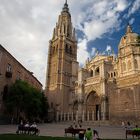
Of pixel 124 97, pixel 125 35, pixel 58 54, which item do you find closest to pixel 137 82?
pixel 124 97

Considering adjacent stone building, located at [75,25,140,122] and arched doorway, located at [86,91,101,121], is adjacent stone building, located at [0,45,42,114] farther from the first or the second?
arched doorway, located at [86,91,101,121]

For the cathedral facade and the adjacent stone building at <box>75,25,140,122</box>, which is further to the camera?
the cathedral facade

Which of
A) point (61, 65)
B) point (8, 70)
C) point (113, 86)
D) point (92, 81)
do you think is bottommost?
point (113, 86)

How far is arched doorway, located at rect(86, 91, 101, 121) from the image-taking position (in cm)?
4580

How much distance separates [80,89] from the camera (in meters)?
49.4

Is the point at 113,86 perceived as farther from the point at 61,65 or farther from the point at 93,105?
the point at 61,65

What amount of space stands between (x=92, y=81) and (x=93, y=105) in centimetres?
588

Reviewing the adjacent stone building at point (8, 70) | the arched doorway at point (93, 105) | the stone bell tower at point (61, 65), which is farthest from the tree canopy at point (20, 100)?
the stone bell tower at point (61, 65)

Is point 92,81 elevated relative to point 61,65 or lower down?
lower down

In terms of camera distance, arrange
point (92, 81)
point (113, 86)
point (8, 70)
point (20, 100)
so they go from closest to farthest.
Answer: point (20, 100) → point (8, 70) → point (113, 86) → point (92, 81)

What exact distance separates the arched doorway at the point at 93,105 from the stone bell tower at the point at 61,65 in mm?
7984

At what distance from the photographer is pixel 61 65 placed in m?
58.4

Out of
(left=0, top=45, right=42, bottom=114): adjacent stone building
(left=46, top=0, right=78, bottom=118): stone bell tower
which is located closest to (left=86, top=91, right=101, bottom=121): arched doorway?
(left=46, top=0, right=78, bottom=118): stone bell tower

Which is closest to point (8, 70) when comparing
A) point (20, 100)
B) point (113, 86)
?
point (20, 100)
